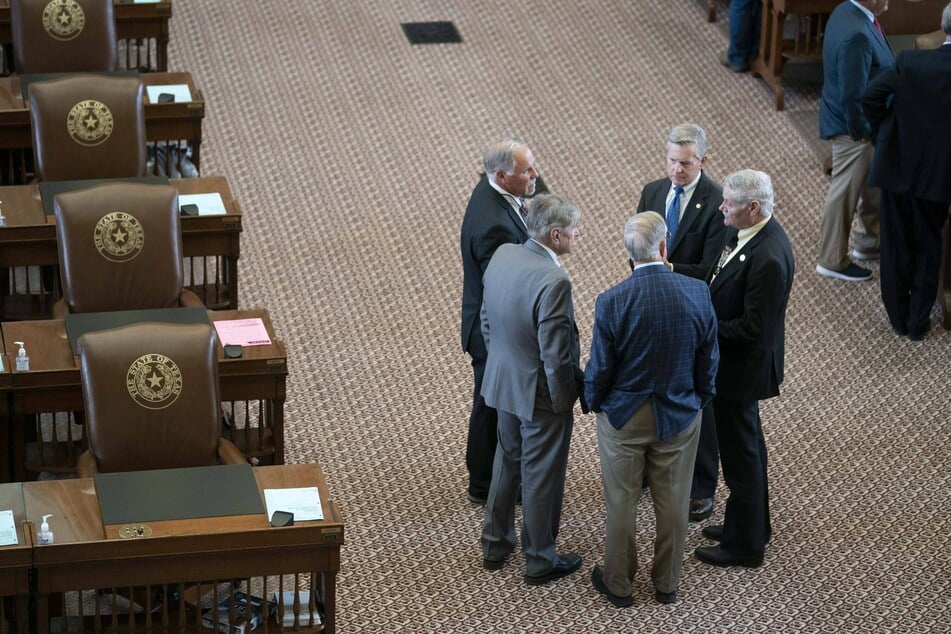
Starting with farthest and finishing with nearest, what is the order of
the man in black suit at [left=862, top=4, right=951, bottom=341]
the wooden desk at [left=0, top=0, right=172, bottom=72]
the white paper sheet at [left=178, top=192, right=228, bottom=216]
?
the wooden desk at [left=0, top=0, right=172, bottom=72] < the man in black suit at [left=862, top=4, right=951, bottom=341] < the white paper sheet at [left=178, top=192, right=228, bottom=216]

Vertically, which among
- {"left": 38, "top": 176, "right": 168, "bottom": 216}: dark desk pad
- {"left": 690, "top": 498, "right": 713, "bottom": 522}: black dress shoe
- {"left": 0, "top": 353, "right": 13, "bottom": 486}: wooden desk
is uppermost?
{"left": 38, "top": 176, "right": 168, "bottom": 216}: dark desk pad

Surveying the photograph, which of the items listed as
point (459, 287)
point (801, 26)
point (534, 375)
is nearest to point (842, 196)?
point (459, 287)

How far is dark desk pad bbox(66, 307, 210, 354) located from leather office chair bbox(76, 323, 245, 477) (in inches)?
15.1

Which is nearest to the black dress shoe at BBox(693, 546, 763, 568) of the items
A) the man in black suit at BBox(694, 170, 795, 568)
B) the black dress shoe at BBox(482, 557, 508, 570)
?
the man in black suit at BBox(694, 170, 795, 568)

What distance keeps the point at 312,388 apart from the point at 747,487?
6.54 ft

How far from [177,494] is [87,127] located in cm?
238

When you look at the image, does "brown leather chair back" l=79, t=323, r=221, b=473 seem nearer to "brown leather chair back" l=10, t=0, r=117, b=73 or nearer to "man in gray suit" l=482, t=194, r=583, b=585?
"man in gray suit" l=482, t=194, r=583, b=585

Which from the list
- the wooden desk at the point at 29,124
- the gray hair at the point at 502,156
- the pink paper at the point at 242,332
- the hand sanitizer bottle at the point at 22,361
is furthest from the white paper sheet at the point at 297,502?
the wooden desk at the point at 29,124

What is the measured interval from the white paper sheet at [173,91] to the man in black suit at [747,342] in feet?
9.22

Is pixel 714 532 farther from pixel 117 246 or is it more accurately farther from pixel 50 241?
pixel 50 241

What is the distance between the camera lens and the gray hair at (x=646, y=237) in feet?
15.1

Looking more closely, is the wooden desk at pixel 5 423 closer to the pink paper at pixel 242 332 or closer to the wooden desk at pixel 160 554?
the wooden desk at pixel 160 554

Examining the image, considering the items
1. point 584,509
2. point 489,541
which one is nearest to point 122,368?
point 489,541

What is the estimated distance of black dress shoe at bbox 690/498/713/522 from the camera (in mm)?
5531
